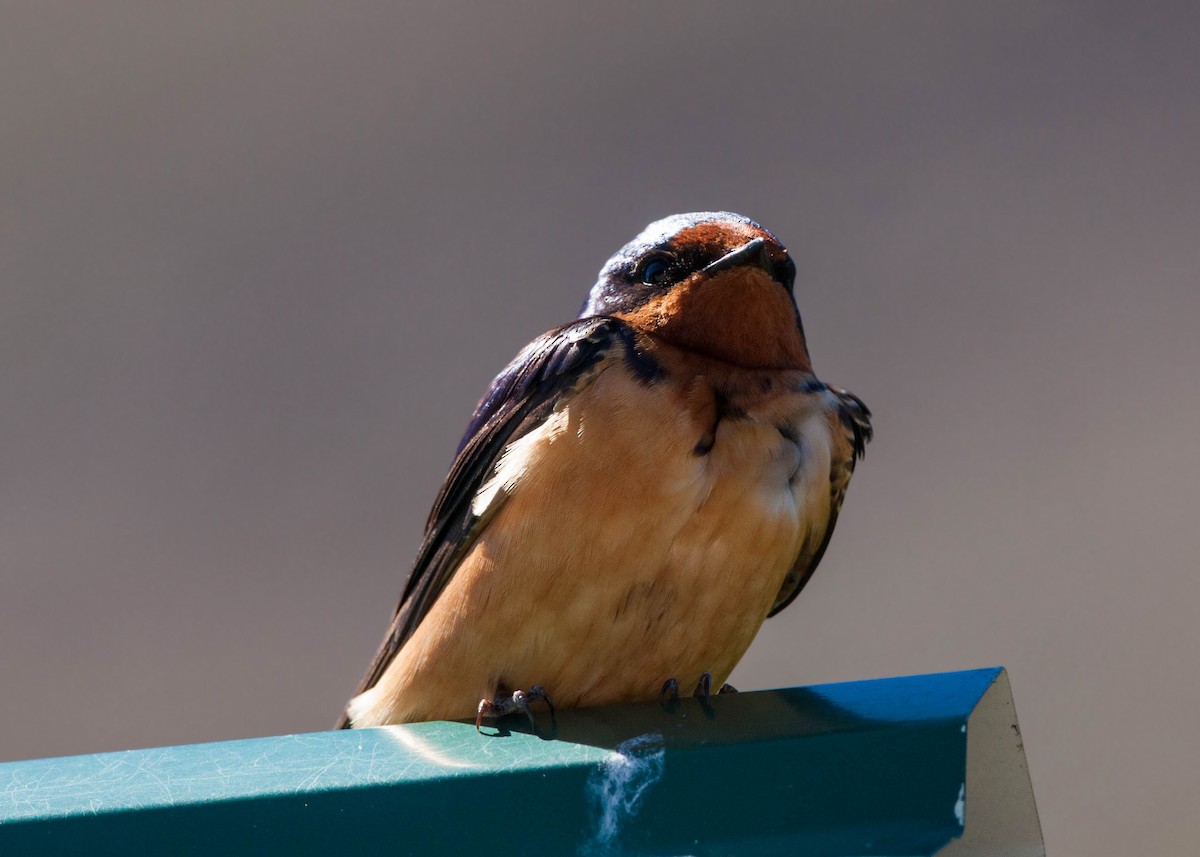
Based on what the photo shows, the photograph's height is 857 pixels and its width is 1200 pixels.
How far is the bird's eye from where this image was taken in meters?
1.34

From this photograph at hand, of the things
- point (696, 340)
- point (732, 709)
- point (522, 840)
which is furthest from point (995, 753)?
point (696, 340)

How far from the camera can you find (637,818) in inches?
31.3

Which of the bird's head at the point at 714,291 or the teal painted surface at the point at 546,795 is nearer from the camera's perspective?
the teal painted surface at the point at 546,795

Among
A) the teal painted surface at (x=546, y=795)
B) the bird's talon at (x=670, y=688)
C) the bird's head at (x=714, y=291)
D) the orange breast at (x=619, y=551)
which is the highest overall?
the bird's head at (x=714, y=291)

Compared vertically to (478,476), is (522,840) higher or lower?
lower

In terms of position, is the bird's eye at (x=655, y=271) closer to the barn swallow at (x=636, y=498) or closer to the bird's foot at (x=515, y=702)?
the barn swallow at (x=636, y=498)

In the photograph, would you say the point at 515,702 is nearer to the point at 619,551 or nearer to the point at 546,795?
the point at 619,551

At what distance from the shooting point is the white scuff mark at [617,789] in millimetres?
786

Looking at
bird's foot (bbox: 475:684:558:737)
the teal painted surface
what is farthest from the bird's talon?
the teal painted surface

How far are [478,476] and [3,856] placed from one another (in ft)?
2.00

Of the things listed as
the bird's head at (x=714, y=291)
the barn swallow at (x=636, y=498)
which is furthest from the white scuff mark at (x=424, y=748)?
the bird's head at (x=714, y=291)

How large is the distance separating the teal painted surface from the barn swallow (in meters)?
0.27

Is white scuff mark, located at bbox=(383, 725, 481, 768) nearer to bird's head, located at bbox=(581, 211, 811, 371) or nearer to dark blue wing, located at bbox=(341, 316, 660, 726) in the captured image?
dark blue wing, located at bbox=(341, 316, 660, 726)

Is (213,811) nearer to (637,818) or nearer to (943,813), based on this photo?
(637,818)
